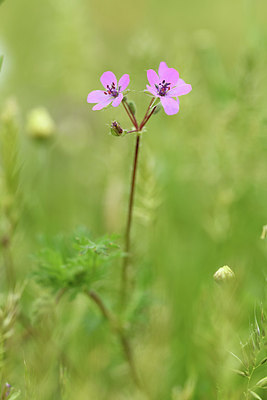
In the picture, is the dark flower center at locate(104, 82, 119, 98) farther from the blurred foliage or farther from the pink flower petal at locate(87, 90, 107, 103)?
the blurred foliage

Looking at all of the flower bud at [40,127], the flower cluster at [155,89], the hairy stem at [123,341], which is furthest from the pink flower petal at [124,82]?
the flower bud at [40,127]

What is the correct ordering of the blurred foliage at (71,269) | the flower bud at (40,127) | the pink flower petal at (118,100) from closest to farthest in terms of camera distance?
the pink flower petal at (118,100)
the blurred foliage at (71,269)
the flower bud at (40,127)

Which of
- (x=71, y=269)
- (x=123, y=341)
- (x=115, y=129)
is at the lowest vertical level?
(x=123, y=341)

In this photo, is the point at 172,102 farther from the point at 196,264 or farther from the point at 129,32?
the point at 129,32

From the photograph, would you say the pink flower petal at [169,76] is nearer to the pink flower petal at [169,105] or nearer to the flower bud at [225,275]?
the pink flower petal at [169,105]

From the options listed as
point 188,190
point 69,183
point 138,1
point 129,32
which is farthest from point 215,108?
point 138,1

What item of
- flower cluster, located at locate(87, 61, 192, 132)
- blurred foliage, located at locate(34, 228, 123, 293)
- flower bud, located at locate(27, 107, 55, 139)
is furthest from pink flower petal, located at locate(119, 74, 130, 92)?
flower bud, located at locate(27, 107, 55, 139)

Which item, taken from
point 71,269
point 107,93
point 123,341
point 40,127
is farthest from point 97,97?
point 40,127

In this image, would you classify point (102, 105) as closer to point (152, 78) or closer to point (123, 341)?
point (152, 78)

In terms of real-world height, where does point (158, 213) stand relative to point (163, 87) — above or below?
below
